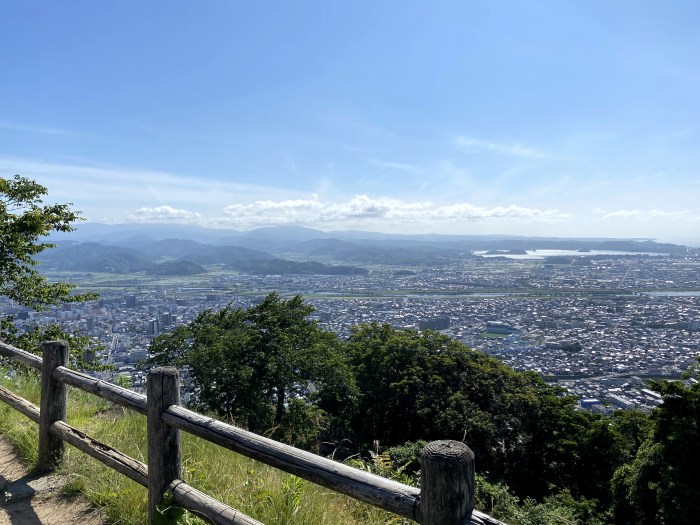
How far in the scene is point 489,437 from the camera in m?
13.9

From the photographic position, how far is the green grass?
110 inches

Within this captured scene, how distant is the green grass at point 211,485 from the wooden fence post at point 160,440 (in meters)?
0.24

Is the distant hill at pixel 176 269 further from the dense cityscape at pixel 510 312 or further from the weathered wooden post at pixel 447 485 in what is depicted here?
the weathered wooden post at pixel 447 485

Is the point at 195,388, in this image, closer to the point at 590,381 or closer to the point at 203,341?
the point at 203,341

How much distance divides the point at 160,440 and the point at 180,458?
194 mm

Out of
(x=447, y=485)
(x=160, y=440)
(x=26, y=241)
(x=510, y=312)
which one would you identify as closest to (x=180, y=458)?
(x=160, y=440)

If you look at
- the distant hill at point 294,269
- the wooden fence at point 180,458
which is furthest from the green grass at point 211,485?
the distant hill at point 294,269

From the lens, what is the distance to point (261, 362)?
13.6 metres

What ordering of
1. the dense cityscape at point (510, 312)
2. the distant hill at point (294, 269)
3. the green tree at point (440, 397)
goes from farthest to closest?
the distant hill at point (294, 269) → the dense cityscape at point (510, 312) → the green tree at point (440, 397)

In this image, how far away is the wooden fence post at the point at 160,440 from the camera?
9.12 feet

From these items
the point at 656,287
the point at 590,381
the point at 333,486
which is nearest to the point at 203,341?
the point at 333,486

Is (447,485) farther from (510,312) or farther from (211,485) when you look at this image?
(510,312)

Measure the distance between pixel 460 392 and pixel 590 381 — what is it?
14.8 metres

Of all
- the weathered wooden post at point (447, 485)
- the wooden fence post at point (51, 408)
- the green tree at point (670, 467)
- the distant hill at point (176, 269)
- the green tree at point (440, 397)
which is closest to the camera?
the weathered wooden post at point (447, 485)
